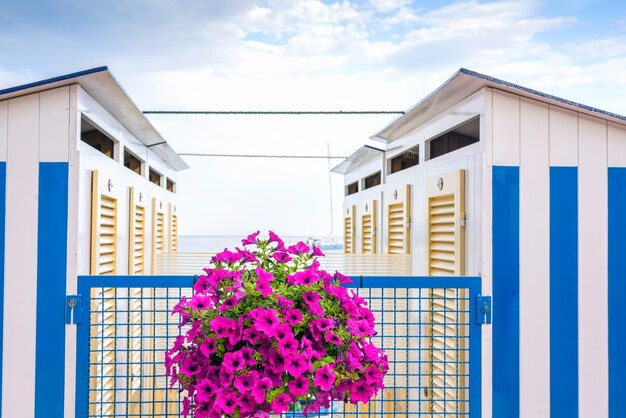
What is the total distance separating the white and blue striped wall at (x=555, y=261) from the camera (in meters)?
2.63

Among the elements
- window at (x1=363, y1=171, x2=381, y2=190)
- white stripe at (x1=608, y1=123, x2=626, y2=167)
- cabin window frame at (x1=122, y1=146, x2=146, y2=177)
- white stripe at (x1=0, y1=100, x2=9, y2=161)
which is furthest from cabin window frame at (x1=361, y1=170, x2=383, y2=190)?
white stripe at (x1=0, y1=100, x2=9, y2=161)

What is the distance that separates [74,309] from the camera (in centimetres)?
249

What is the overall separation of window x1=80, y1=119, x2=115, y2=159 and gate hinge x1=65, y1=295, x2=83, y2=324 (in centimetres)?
84

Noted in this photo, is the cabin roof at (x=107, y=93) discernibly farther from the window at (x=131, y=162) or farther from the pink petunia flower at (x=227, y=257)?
the pink petunia flower at (x=227, y=257)

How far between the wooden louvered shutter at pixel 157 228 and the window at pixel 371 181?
223cm

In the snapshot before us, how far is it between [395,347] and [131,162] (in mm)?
2950

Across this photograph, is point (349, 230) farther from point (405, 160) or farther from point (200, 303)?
point (200, 303)

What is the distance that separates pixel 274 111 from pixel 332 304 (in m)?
2.38

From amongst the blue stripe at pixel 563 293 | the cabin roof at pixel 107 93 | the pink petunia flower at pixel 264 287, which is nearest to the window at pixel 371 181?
the cabin roof at pixel 107 93

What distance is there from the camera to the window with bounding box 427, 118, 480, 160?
2846 mm

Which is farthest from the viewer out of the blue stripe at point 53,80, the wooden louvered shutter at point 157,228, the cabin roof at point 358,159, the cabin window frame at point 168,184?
the cabin window frame at point 168,184

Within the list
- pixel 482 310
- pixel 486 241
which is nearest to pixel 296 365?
pixel 482 310

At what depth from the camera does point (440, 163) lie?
133 inches

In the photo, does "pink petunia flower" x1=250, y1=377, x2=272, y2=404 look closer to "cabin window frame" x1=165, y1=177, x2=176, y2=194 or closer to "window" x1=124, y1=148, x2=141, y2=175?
"window" x1=124, y1=148, x2=141, y2=175
